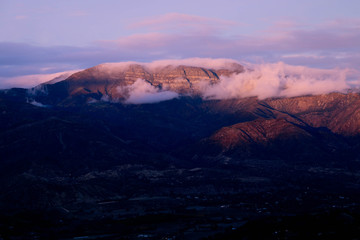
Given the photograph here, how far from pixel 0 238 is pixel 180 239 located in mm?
55886

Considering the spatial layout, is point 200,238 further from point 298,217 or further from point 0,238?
point 0,238

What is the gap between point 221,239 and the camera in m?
186

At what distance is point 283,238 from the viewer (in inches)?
6791

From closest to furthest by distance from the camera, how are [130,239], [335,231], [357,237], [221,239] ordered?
[357,237], [335,231], [221,239], [130,239]

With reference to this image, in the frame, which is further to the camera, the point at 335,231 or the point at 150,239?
the point at 150,239

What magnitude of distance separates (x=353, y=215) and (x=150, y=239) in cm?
6257

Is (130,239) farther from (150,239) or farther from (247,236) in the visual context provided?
(247,236)

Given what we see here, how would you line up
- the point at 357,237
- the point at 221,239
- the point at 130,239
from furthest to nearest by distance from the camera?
1. the point at 130,239
2. the point at 221,239
3. the point at 357,237

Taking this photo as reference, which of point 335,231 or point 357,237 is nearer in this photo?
point 357,237

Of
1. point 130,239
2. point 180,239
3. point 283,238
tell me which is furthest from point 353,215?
point 130,239

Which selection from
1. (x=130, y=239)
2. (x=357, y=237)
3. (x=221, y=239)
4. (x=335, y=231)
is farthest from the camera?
(x=130, y=239)

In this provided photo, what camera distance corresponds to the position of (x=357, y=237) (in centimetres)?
16025

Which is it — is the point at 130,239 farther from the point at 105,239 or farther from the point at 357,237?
the point at 357,237

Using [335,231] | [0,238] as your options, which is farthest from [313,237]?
[0,238]
